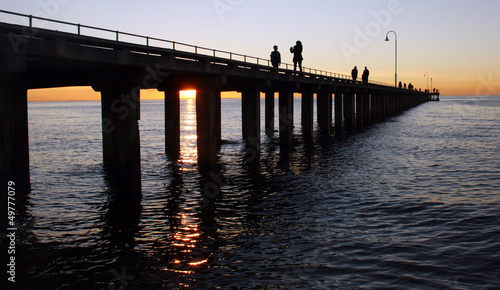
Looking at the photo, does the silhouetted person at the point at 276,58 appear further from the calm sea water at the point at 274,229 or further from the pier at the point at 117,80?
the calm sea water at the point at 274,229

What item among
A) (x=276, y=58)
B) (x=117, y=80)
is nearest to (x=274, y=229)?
(x=117, y=80)

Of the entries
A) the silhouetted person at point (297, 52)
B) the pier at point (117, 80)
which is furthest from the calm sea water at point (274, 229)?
the silhouetted person at point (297, 52)

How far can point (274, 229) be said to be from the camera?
38.9 ft

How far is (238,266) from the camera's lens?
9.22 m

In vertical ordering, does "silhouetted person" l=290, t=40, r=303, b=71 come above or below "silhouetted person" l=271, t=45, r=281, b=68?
above

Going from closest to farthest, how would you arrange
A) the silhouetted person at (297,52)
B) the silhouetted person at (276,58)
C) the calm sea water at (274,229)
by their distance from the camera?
the calm sea water at (274,229) < the silhouetted person at (276,58) < the silhouetted person at (297,52)

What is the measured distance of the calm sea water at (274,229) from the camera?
8688mm

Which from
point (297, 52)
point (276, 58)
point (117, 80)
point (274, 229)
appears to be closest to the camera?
point (274, 229)

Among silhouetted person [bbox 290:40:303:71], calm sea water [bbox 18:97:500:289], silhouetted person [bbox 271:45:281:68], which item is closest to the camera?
calm sea water [bbox 18:97:500:289]

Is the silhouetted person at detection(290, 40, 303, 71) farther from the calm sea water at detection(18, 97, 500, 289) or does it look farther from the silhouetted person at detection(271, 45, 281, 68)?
the calm sea water at detection(18, 97, 500, 289)

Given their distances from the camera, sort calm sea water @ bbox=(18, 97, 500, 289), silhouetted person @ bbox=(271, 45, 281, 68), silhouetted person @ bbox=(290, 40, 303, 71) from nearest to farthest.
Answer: calm sea water @ bbox=(18, 97, 500, 289) → silhouetted person @ bbox=(271, 45, 281, 68) → silhouetted person @ bbox=(290, 40, 303, 71)

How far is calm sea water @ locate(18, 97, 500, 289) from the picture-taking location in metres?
8.69

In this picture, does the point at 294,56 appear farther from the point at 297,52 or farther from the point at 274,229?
the point at 274,229

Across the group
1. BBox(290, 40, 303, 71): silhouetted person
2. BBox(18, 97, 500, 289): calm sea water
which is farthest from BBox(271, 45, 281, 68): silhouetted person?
BBox(18, 97, 500, 289): calm sea water
